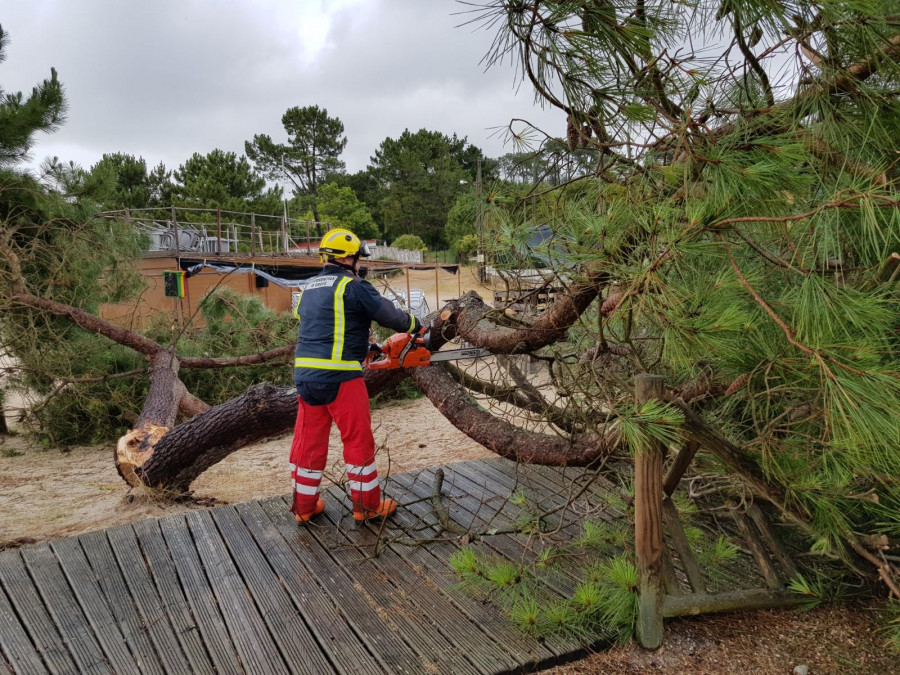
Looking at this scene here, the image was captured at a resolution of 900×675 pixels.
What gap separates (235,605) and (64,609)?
30.2 inches

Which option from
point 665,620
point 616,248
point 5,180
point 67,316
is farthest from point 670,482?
point 5,180

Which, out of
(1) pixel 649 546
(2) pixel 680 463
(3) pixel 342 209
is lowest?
(1) pixel 649 546

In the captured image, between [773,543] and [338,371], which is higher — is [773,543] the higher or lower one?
the lower one

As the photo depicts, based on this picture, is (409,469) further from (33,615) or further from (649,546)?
(649,546)

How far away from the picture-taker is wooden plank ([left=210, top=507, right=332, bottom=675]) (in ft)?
7.68

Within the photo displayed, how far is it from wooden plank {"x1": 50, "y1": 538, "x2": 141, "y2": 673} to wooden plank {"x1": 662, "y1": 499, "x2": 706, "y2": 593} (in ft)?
7.09

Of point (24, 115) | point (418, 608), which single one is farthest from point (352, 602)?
point (24, 115)

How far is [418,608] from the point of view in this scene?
2.64 metres

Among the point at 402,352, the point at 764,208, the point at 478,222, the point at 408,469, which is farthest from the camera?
the point at 408,469

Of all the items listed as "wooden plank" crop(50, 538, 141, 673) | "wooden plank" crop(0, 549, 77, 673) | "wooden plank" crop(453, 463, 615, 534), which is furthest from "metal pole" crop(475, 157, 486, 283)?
"wooden plank" crop(0, 549, 77, 673)

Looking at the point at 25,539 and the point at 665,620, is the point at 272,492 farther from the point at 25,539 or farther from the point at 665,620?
the point at 665,620

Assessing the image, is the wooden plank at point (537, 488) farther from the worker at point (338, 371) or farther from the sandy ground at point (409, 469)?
the worker at point (338, 371)

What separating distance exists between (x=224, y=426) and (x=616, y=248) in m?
3.68

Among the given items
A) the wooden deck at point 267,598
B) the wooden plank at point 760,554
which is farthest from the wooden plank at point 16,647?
the wooden plank at point 760,554
